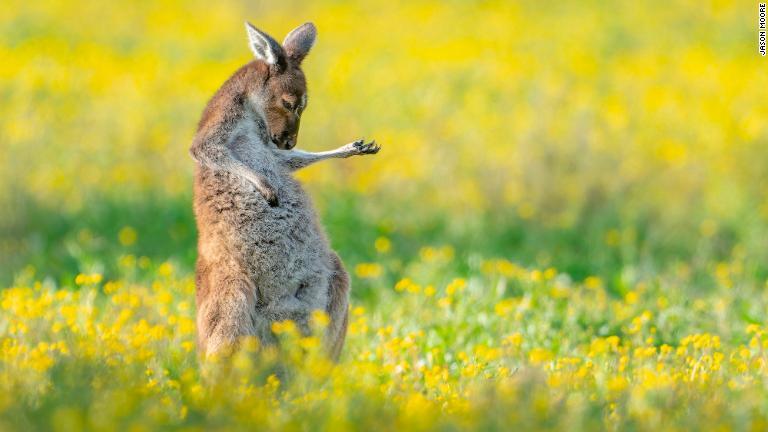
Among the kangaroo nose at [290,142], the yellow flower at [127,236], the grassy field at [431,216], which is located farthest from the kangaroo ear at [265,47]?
the yellow flower at [127,236]

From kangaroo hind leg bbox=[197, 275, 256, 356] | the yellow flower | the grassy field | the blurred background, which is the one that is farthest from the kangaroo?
the yellow flower

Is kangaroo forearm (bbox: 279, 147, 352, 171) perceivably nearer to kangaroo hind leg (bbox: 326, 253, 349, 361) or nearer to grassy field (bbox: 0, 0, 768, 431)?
kangaroo hind leg (bbox: 326, 253, 349, 361)

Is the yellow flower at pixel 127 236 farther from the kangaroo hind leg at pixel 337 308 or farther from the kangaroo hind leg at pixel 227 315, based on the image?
the kangaroo hind leg at pixel 227 315

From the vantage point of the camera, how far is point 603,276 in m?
9.09

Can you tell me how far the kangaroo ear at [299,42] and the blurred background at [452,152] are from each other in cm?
294

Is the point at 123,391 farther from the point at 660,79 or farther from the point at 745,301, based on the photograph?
the point at 660,79

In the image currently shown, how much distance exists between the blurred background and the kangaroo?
9.66ft

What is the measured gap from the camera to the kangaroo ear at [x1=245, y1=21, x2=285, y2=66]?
5086mm

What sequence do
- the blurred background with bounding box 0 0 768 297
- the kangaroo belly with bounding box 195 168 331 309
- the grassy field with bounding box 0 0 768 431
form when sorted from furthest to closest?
the blurred background with bounding box 0 0 768 297 < the kangaroo belly with bounding box 195 168 331 309 < the grassy field with bounding box 0 0 768 431

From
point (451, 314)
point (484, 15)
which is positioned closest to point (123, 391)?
point (451, 314)

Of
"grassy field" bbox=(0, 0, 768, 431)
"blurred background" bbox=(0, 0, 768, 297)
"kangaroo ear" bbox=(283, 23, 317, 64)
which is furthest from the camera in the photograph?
"blurred background" bbox=(0, 0, 768, 297)

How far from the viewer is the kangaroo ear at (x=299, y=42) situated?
210 inches

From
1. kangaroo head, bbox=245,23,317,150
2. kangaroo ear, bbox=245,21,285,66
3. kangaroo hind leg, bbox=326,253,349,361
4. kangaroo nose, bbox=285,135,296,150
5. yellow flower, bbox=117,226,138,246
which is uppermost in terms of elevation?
kangaroo ear, bbox=245,21,285,66

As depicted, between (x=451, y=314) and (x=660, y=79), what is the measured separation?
298 inches
